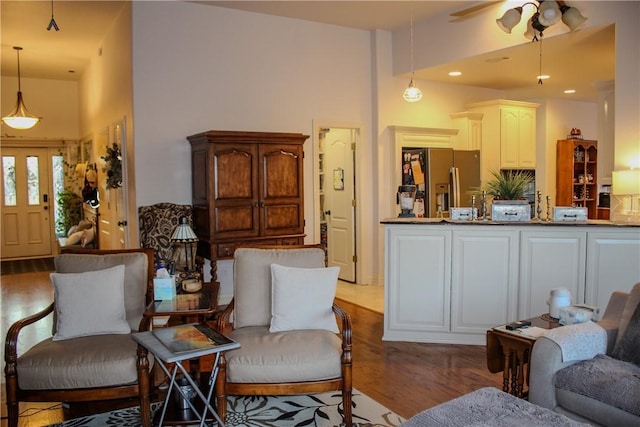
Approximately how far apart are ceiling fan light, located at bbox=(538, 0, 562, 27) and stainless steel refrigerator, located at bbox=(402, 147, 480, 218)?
2.60 m

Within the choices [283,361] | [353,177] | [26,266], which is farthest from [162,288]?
[26,266]

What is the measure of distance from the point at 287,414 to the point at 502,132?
5.79m

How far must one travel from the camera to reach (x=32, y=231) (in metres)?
9.66

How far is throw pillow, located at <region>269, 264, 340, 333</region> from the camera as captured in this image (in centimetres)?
312

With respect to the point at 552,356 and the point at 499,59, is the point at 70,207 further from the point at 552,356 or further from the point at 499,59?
the point at 552,356

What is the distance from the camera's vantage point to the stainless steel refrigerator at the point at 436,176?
6789 millimetres

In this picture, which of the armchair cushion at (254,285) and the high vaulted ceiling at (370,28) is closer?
the armchair cushion at (254,285)

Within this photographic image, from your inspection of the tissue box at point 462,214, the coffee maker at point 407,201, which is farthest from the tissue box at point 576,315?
the coffee maker at point 407,201

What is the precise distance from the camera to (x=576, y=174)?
919 cm

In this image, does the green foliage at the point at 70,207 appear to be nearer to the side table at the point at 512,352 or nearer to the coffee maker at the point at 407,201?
the coffee maker at the point at 407,201

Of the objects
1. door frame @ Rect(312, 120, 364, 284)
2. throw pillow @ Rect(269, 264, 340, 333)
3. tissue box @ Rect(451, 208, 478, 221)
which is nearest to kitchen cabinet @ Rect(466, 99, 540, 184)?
door frame @ Rect(312, 120, 364, 284)

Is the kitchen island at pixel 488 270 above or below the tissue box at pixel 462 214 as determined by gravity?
below

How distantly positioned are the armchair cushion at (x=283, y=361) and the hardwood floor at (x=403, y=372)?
65cm

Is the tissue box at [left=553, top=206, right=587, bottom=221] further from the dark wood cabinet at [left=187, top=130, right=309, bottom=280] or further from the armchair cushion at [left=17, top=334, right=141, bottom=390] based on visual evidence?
the armchair cushion at [left=17, top=334, right=141, bottom=390]
